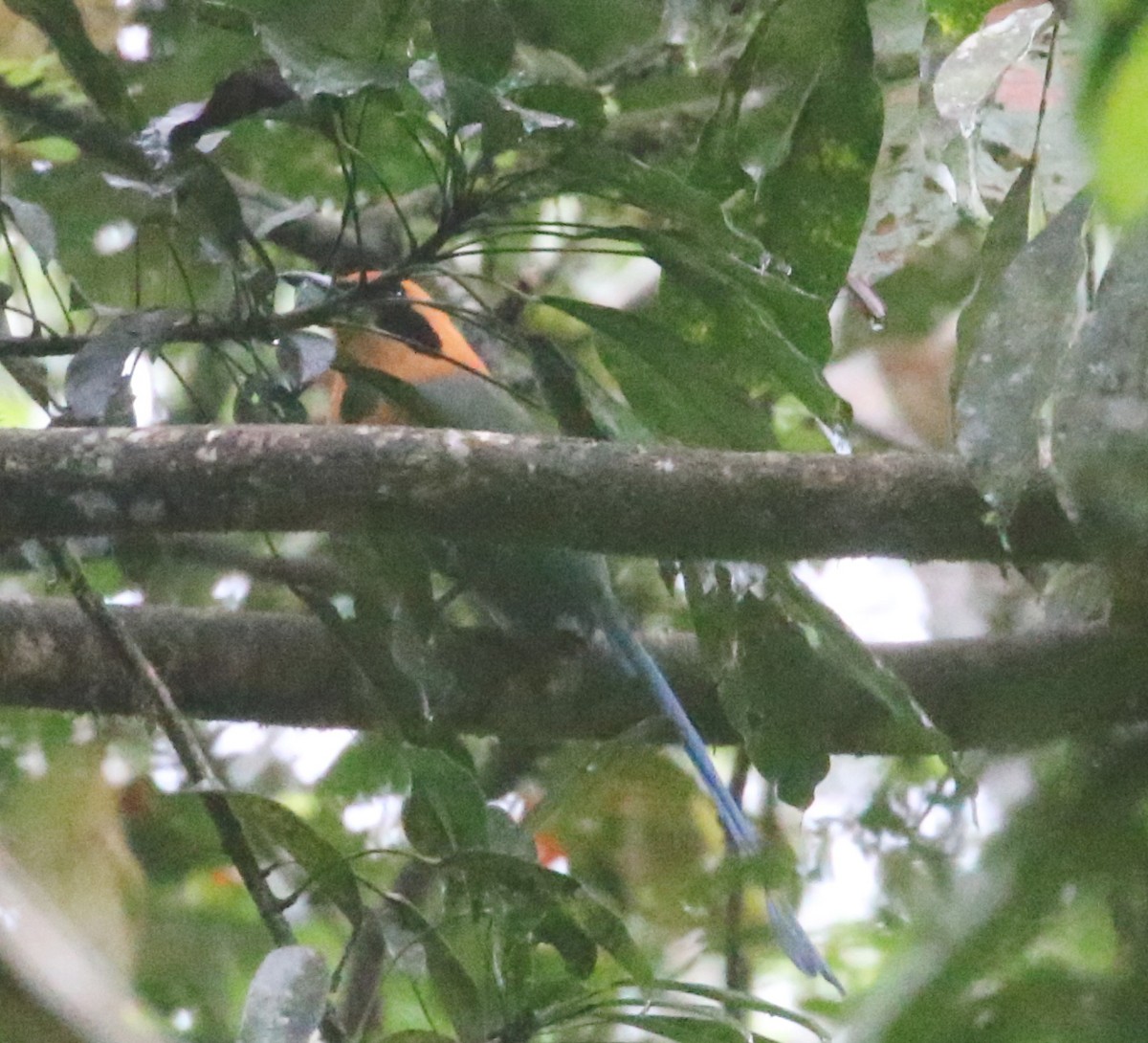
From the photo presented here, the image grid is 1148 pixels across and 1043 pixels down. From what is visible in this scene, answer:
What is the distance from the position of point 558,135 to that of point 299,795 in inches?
51.4

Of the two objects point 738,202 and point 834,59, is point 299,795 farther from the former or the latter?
point 834,59

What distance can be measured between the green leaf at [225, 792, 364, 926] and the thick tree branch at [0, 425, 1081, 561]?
0.25 metres

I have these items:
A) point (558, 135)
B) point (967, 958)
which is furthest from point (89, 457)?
point (967, 958)

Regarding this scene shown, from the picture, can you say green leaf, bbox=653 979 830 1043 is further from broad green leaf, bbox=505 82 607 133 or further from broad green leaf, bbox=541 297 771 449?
broad green leaf, bbox=505 82 607 133

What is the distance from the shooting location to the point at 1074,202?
93 cm

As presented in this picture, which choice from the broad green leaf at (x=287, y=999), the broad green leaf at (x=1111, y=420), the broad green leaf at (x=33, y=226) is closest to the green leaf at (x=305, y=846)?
the broad green leaf at (x=287, y=999)

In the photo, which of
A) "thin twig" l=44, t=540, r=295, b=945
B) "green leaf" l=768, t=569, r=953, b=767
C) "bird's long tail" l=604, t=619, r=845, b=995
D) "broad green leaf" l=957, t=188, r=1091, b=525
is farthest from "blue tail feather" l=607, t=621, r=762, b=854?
"broad green leaf" l=957, t=188, r=1091, b=525

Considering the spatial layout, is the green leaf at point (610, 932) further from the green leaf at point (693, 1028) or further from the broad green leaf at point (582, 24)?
the broad green leaf at point (582, 24)

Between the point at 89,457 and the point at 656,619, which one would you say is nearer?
the point at 89,457

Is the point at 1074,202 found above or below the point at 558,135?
below

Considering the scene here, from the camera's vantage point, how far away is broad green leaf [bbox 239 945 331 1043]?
0.95 m

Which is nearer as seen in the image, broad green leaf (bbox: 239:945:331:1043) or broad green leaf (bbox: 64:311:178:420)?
broad green leaf (bbox: 239:945:331:1043)

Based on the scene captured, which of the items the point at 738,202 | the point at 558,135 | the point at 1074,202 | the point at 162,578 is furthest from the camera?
the point at 162,578

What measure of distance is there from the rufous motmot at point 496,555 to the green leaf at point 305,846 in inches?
13.0
